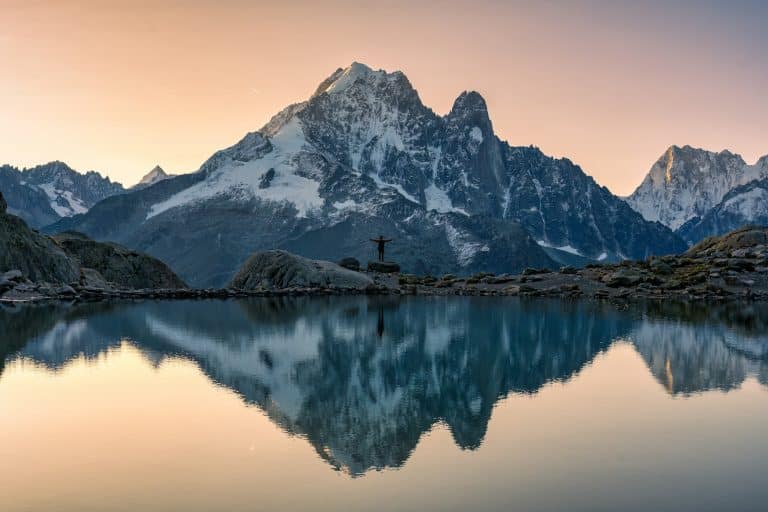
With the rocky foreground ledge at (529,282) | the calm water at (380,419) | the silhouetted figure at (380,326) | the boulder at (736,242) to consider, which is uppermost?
the boulder at (736,242)

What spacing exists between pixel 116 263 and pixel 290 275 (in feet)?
89.2

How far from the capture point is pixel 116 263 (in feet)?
390

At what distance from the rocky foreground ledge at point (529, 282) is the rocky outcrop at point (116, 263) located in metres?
4.18

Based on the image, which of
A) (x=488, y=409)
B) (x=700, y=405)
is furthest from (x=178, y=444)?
(x=700, y=405)

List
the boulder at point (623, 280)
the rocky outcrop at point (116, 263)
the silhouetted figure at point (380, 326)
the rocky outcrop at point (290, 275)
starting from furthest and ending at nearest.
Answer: the rocky outcrop at point (290, 275) → the rocky outcrop at point (116, 263) → the boulder at point (623, 280) → the silhouetted figure at point (380, 326)

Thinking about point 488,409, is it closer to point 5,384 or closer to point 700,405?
point 700,405

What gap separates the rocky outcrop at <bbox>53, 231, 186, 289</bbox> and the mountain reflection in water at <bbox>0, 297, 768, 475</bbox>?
2980 cm

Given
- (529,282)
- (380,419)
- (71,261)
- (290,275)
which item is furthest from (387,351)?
(529,282)

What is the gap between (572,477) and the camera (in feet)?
77.9

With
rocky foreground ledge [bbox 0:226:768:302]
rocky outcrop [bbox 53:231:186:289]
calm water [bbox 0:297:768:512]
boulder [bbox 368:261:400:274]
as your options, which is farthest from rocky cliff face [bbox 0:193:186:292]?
calm water [bbox 0:297:768:512]

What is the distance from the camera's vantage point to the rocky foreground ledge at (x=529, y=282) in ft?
336

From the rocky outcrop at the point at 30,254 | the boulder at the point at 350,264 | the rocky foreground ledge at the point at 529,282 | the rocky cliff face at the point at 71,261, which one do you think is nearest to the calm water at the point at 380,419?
the rocky outcrop at the point at 30,254

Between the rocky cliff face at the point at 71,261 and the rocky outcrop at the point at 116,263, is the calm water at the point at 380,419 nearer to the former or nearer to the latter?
the rocky cliff face at the point at 71,261

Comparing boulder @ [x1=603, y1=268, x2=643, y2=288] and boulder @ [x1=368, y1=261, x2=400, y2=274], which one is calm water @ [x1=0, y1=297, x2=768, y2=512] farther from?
boulder @ [x1=368, y1=261, x2=400, y2=274]
